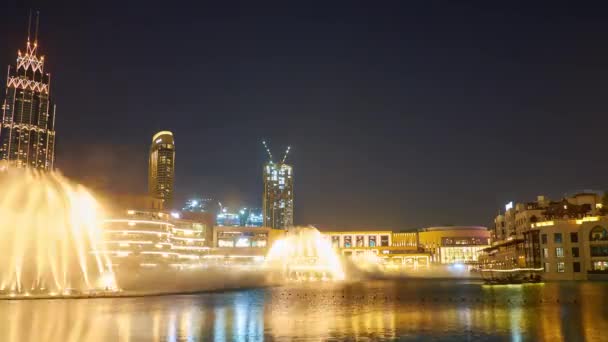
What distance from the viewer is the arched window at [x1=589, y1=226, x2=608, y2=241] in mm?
110250

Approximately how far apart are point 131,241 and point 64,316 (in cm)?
13362

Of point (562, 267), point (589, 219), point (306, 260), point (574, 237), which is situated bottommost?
point (562, 267)

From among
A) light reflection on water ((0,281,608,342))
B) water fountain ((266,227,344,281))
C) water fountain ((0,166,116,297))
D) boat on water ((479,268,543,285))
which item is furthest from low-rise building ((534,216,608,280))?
water fountain ((0,166,116,297))

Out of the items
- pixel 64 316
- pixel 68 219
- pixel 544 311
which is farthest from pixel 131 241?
pixel 544 311

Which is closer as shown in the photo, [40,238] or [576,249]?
[40,238]

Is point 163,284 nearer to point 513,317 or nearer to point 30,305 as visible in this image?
point 30,305

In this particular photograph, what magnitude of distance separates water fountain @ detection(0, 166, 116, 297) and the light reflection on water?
719 inches

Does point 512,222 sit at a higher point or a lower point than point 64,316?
higher

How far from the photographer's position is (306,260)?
15025 cm

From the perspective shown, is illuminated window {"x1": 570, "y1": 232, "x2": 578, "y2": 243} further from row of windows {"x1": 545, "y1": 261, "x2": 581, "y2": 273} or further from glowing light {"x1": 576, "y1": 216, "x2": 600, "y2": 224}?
row of windows {"x1": 545, "y1": 261, "x2": 581, "y2": 273}

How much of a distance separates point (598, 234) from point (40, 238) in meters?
102

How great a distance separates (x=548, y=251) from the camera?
118 meters

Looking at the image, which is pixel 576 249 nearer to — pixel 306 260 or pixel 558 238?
pixel 558 238

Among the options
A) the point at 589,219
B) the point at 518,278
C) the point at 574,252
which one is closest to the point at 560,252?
the point at 574,252
